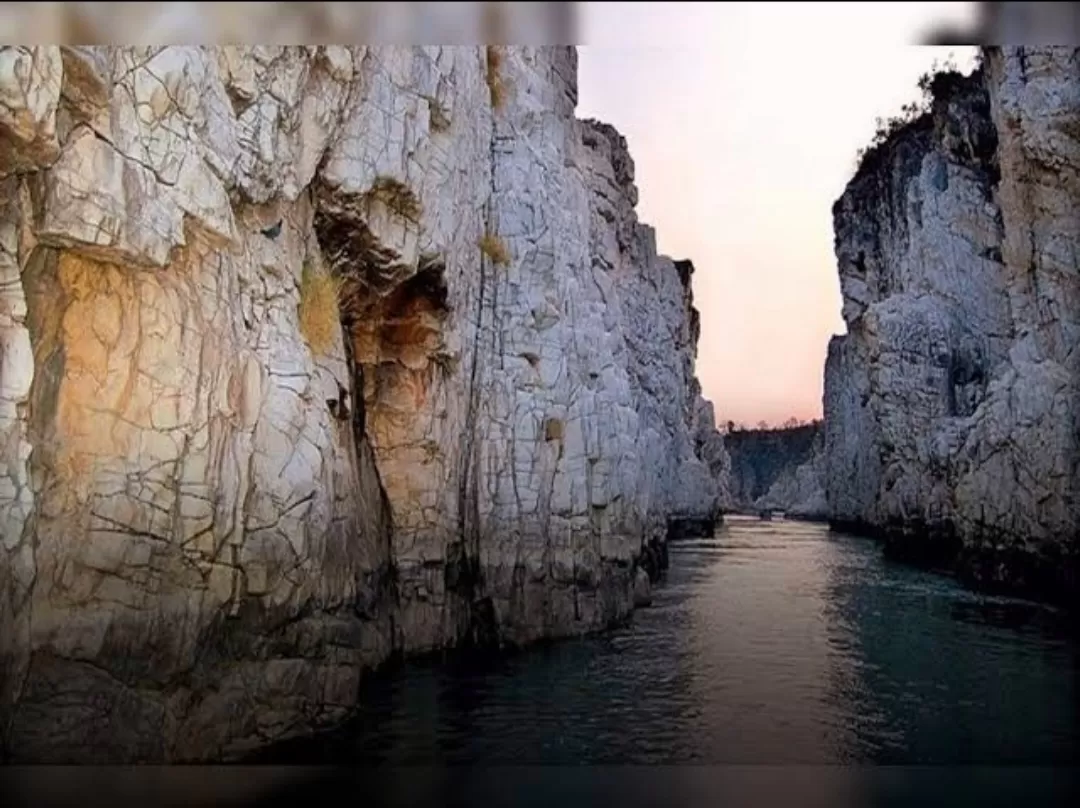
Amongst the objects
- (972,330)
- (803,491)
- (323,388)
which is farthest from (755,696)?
(803,491)

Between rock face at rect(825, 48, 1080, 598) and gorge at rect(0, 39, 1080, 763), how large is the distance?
0.13 meters

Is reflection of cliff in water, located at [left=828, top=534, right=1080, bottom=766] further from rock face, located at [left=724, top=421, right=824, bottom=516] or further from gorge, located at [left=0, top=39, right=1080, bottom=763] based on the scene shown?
rock face, located at [left=724, top=421, right=824, bottom=516]

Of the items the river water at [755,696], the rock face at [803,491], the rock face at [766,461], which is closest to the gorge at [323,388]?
the river water at [755,696]

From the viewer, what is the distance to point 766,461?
89.4m

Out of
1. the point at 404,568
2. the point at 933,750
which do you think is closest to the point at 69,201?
the point at 404,568

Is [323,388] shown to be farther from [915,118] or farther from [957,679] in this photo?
[915,118]

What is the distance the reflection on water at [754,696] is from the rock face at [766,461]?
2402 inches

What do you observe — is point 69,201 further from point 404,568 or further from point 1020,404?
point 1020,404

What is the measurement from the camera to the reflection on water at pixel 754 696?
919 cm

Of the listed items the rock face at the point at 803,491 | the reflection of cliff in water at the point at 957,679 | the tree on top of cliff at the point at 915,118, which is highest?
the tree on top of cliff at the point at 915,118

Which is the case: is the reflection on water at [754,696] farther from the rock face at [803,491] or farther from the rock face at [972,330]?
Result: the rock face at [803,491]

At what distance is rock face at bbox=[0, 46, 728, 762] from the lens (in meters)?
6.29

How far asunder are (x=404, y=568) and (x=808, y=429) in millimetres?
78369

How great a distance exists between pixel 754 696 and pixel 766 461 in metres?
79.7
